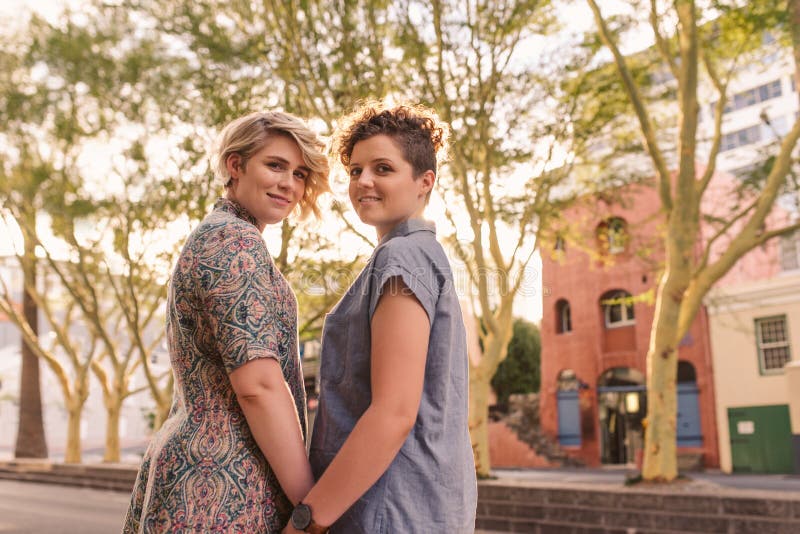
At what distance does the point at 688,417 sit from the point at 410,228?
25.9 metres

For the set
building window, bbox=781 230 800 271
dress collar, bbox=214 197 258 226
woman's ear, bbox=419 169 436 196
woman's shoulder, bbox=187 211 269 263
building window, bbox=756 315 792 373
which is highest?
building window, bbox=781 230 800 271

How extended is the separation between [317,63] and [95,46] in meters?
5.24

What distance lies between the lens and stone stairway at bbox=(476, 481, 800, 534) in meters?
8.95

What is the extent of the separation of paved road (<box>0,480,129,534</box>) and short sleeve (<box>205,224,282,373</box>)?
9965mm

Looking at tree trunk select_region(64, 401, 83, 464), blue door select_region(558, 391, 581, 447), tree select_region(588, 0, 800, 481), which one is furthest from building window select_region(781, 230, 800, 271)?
tree trunk select_region(64, 401, 83, 464)

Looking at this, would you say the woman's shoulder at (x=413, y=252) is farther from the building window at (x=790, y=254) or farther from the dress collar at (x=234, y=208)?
the building window at (x=790, y=254)

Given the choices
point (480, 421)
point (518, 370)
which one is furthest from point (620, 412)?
point (480, 421)

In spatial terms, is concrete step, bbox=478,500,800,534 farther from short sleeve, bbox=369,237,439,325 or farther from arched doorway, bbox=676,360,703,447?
arched doorway, bbox=676,360,703,447

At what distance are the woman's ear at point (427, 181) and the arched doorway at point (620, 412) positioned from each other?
88.0 feet

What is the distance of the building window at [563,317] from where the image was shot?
31.5m

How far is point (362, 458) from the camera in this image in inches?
61.6

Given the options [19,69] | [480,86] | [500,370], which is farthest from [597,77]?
[500,370]

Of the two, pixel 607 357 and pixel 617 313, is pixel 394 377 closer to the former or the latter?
pixel 607 357

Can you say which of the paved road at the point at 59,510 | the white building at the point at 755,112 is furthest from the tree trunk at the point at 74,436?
the white building at the point at 755,112
